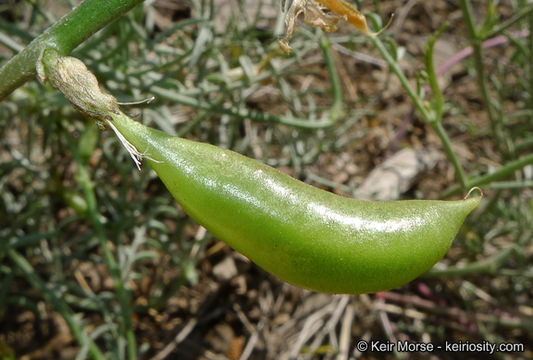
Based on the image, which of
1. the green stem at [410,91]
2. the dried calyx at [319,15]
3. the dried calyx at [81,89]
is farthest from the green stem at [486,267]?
the dried calyx at [81,89]

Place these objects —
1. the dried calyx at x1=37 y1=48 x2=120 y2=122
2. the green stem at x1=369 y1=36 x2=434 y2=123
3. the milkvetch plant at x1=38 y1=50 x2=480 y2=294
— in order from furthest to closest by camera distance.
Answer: the green stem at x1=369 y1=36 x2=434 y2=123
the milkvetch plant at x1=38 y1=50 x2=480 y2=294
the dried calyx at x1=37 y1=48 x2=120 y2=122

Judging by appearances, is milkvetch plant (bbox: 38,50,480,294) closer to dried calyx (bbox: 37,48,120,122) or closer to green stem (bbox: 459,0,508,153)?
dried calyx (bbox: 37,48,120,122)

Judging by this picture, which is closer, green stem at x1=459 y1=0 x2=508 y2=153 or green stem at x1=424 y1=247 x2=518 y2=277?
green stem at x1=459 y1=0 x2=508 y2=153

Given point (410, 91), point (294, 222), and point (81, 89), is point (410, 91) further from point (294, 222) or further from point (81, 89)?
point (81, 89)

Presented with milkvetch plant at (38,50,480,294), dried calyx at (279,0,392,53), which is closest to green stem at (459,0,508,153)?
dried calyx at (279,0,392,53)

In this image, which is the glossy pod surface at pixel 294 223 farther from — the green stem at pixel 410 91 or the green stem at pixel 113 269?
the green stem at pixel 113 269

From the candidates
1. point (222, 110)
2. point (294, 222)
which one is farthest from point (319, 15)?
point (222, 110)

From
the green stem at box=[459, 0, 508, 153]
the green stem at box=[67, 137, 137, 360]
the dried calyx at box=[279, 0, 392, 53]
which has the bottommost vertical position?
the green stem at box=[67, 137, 137, 360]
